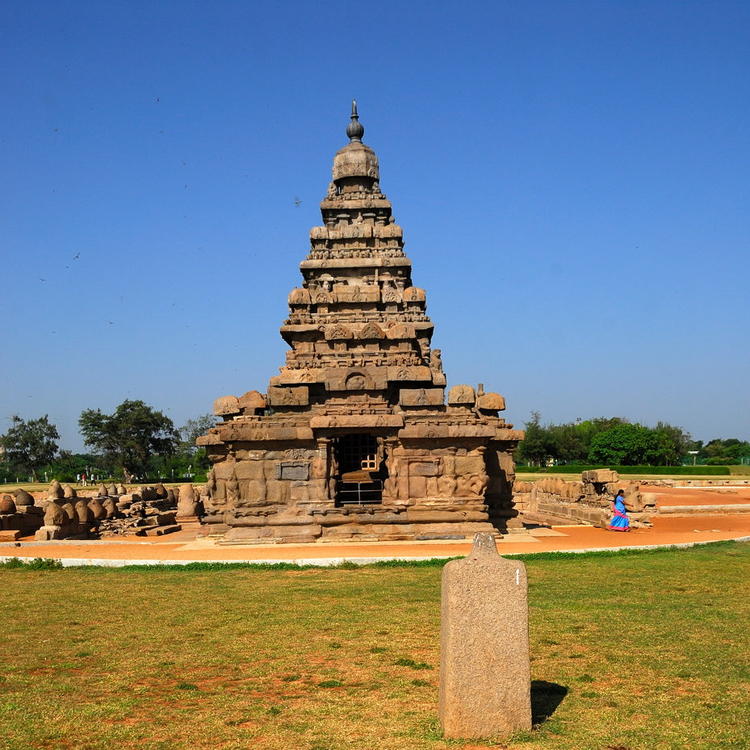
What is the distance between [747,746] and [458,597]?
77.7 inches

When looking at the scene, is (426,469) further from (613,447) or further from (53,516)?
(613,447)

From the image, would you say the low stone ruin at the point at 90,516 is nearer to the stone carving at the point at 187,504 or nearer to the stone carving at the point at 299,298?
the stone carving at the point at 187,504

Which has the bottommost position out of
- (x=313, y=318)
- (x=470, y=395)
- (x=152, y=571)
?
(x=152, y=571)

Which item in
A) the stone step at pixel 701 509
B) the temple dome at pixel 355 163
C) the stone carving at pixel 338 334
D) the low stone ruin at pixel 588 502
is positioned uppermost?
the temple dome at pixel 355 163

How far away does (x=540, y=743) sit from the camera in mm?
5102

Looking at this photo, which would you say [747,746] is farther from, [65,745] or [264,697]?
[65,745]

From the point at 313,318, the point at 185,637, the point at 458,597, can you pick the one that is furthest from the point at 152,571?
the point at 313,318

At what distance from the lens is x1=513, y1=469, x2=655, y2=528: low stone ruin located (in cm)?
2217

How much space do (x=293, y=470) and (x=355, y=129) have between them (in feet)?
62.3

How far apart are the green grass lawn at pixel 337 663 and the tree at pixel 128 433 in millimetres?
57319

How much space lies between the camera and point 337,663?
7.20m

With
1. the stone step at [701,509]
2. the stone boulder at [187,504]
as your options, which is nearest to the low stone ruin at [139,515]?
the stone boulder at [187,504]

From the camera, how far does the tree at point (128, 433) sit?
6769 centimetres

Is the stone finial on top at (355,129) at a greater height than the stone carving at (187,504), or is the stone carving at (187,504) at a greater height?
the stone finial on top at (355,129)
